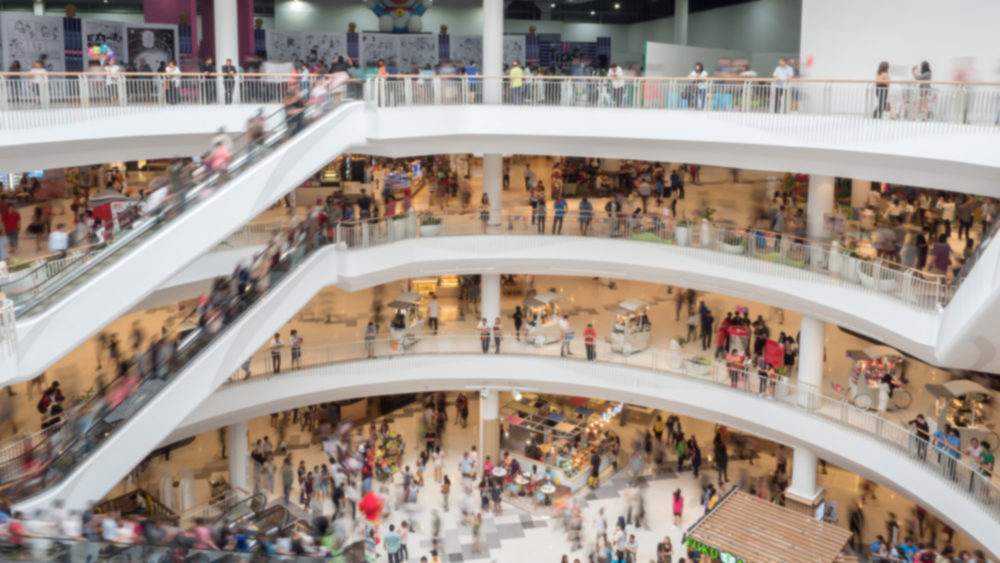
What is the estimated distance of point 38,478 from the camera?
15.3m

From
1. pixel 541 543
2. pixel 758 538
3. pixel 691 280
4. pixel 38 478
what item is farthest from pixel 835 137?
pixel 38 478

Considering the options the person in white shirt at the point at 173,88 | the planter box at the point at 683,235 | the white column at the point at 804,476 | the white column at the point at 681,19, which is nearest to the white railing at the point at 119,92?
the person in white shirt at the point at 173,88

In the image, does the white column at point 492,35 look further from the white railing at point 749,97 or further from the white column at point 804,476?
the white column at point 804,476

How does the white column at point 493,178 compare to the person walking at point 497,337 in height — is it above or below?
above

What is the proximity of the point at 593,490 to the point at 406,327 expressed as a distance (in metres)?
6.95

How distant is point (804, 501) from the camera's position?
22.6 meters

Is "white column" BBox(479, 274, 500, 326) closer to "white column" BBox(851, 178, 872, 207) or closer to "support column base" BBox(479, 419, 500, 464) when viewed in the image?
"support column base" BBox(479, 419, 500, 464)

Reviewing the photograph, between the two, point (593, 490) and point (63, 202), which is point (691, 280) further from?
point (63, 202)

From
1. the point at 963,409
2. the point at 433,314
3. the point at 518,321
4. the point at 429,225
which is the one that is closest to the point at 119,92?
the point at 429,225

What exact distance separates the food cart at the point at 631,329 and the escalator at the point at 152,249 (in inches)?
375

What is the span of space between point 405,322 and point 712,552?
34.3 ft

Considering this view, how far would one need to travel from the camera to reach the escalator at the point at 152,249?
14.1 metres

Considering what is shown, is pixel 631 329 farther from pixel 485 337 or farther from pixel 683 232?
pixel 485 337

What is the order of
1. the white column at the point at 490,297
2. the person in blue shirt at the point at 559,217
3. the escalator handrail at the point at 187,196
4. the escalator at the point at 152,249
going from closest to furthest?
the escalator at the point at 152,249 → the escalator handrail at the point at 187,196 → the person in blue shirt at the point at 559,217 → the white column at the point at 490,297
